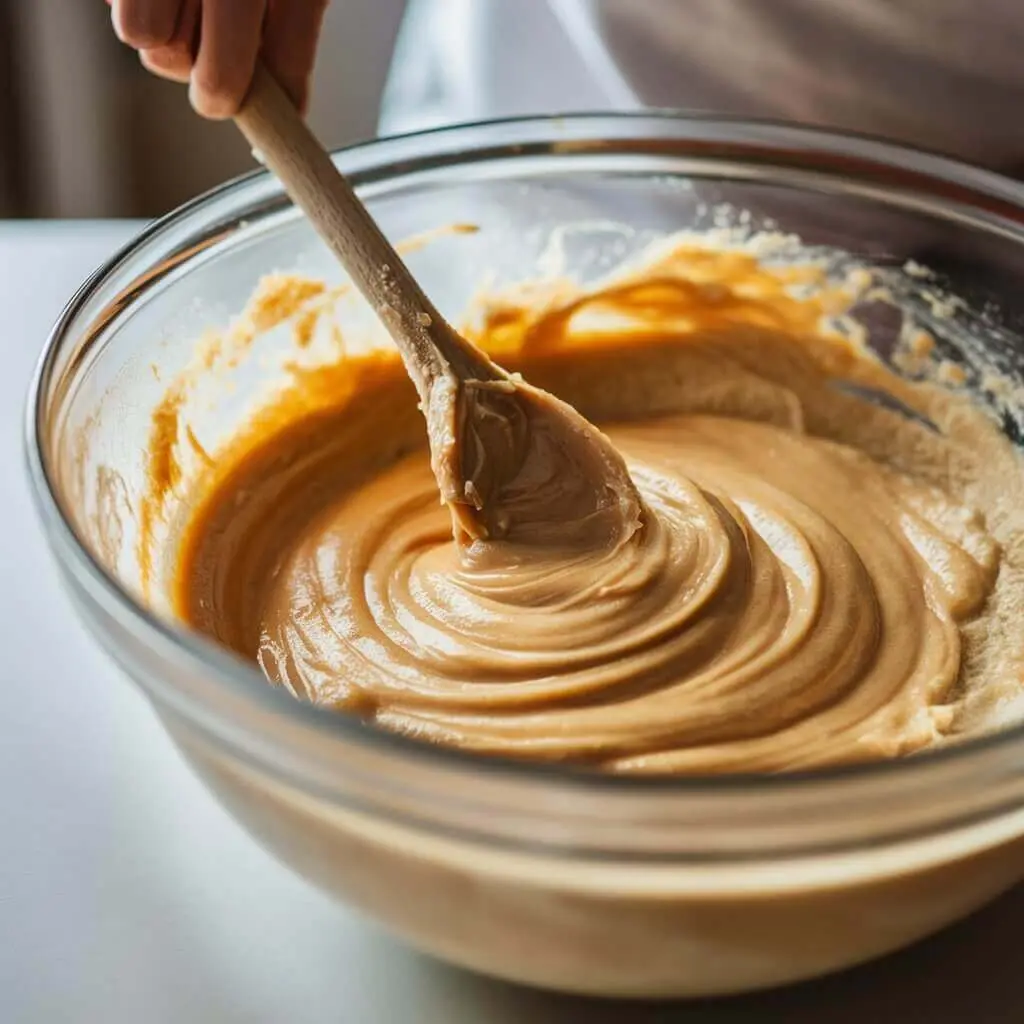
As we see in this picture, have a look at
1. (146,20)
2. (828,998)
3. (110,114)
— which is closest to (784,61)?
(146,20)

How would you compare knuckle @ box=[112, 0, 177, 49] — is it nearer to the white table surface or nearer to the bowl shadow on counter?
the white table surface

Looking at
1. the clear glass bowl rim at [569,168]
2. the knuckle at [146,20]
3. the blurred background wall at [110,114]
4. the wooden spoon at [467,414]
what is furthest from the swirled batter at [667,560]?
the blurred background wall at [110,114]

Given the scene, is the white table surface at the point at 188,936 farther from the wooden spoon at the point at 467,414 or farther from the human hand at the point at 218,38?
the human hand at the point at 218,38

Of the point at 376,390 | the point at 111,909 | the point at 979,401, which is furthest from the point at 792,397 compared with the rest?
the point at 111,909

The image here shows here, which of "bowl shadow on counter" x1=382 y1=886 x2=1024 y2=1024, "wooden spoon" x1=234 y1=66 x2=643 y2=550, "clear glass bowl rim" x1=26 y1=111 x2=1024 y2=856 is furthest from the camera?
"wooden spoon" x1=234 y1=66 x2=643 y2=550

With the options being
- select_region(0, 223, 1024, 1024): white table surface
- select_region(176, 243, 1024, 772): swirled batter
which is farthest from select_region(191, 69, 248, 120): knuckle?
select_region(0, 223, 1024, 1024): white table surface

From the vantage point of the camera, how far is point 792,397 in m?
1.33

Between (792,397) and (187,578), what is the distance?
2.12 feet

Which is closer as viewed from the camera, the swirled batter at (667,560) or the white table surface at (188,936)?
the white table surface at (188,936)

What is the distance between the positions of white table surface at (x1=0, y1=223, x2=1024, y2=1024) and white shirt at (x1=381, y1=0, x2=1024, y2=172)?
0.88 meters

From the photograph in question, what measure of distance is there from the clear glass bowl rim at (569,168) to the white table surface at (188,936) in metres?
0.20

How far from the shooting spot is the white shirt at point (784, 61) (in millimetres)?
1335

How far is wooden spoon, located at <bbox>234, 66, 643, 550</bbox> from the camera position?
1.01 metres

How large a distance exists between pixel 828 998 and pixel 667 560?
37 centimetres
